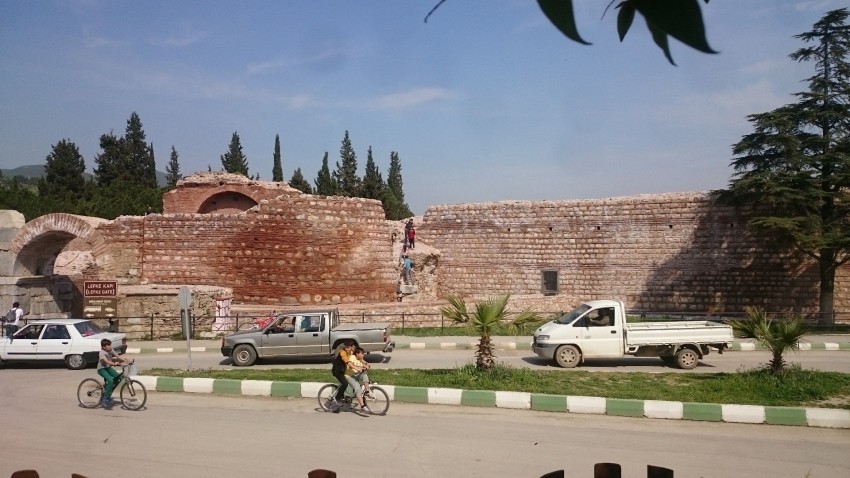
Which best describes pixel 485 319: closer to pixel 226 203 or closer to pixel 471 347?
pixel 471 347

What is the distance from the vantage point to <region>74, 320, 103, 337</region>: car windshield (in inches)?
521

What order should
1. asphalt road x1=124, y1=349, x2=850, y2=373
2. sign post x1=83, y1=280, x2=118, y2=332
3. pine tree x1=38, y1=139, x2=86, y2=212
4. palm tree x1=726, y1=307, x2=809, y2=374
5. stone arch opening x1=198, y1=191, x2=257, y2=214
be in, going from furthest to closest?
pine tree x1=38, y1=139, x2=86, y2=212 → stone arch opening x1=198, y1=191, x2=257, y2=214 → sign post x1=83, y1=280, x2=118, y2=332 → asphalt road x1=124, y1=349, x2=850, y2=373 → palm tree x1=726, y1=307, x2=809, y2=374

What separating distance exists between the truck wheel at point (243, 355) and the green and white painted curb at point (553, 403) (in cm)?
253

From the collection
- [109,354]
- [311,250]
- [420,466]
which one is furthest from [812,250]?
[109,354]

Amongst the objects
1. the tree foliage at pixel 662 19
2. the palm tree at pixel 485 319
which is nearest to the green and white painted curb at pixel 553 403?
the palm tree at pixel 485 319

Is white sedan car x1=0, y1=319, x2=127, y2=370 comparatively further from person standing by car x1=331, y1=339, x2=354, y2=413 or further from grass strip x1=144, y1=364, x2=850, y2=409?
person standing by car x1=331, y1=339, x2=354, y2=413

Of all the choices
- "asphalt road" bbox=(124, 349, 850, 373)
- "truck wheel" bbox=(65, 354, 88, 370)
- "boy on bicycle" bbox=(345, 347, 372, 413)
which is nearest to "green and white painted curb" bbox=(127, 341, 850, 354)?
"asphalt road" bbox=(124, 349, 850, 373)

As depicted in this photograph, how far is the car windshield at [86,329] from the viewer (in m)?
13.2

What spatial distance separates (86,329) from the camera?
526 inches

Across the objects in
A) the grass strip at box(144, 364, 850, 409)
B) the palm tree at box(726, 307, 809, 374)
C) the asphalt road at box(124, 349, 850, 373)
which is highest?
the palm tree at box(726, 307, 809, 374)

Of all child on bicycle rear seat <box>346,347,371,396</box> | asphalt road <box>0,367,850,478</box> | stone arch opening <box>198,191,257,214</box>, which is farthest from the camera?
stone arch opening <box>198,191,257,214</box>

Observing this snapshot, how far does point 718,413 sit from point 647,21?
9.11 metres

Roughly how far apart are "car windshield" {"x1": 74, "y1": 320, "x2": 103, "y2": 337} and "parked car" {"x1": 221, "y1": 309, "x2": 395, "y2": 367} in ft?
8.89

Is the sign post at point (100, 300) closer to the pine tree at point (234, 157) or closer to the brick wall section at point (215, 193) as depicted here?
the brick wall section at point (215, 193)
